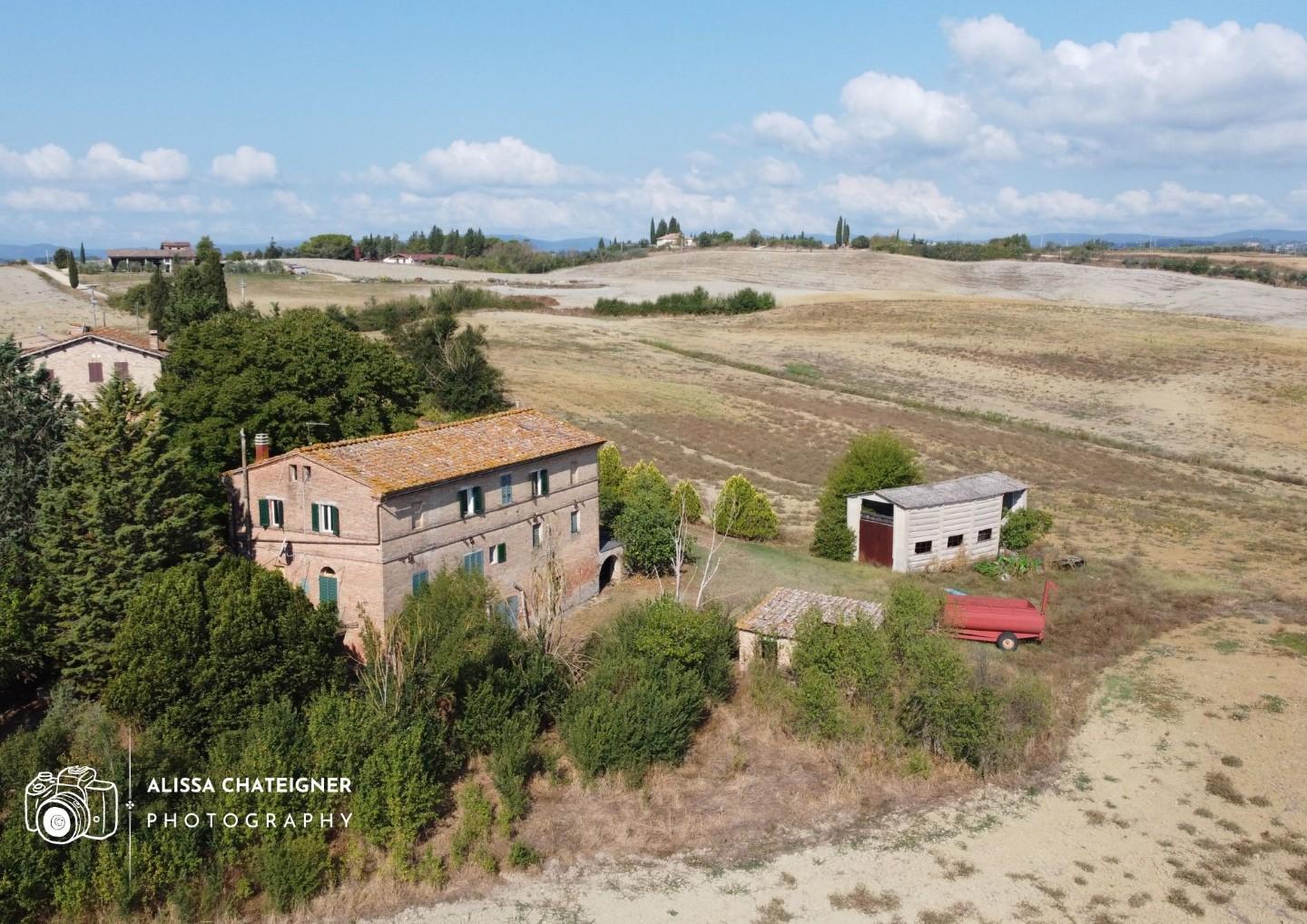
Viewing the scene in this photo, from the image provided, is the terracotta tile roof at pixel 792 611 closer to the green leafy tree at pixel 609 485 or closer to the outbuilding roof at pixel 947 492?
the outbuilding roof at pixel 947 492

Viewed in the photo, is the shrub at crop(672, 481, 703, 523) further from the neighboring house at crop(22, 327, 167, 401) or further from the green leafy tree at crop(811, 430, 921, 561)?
the neighboring house at crop(22, 327, 167, 401)

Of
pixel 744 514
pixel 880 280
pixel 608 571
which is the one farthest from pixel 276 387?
pixel 880 280

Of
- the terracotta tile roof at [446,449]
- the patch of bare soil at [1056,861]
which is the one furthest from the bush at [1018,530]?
the terracotta tile roof at [446,449]

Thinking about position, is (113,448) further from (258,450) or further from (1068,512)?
(1068,512)

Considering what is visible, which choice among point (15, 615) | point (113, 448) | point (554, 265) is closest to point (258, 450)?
point (113, 448)

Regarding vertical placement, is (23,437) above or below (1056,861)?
above

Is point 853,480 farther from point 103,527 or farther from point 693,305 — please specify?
point 693,305

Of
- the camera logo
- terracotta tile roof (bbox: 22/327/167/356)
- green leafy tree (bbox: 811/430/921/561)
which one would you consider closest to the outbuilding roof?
green leafy tree (bbox: 811/430/921/561)
